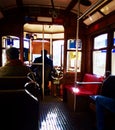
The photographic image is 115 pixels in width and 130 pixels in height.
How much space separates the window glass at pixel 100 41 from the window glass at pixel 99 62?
0.15 m

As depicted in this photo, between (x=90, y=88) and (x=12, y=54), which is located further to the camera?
(x=90, y=88)

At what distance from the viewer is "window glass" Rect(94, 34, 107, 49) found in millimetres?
5052

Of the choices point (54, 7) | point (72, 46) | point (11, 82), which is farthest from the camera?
point (72, 46)

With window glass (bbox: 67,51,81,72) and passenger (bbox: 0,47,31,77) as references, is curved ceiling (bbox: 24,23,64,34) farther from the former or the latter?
passenger (bbox: 0,47,31,77)

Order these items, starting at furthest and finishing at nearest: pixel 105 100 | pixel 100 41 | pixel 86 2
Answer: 1. pixel 100 41
2. pixel 86 2
3. pixel 105 100

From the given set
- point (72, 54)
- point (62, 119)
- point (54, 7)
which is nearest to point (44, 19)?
point (54, 7)

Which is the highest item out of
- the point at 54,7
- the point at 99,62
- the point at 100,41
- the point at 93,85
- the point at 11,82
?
the point at 54,7

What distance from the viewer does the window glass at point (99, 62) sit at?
511 cm

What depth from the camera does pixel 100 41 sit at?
5.43m

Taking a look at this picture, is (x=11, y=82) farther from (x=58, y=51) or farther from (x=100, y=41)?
(x=58, y=51)

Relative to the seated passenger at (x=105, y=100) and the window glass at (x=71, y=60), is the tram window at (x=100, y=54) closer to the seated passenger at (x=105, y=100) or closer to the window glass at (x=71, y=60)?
the window glass at (x=71, y=60)

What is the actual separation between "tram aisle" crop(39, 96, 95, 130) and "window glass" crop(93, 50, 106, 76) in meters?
1.13

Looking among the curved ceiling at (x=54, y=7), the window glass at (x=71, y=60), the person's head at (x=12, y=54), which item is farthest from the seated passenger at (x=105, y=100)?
the window glass at (x=71, y=60)

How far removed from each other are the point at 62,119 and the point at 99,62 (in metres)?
1.82
